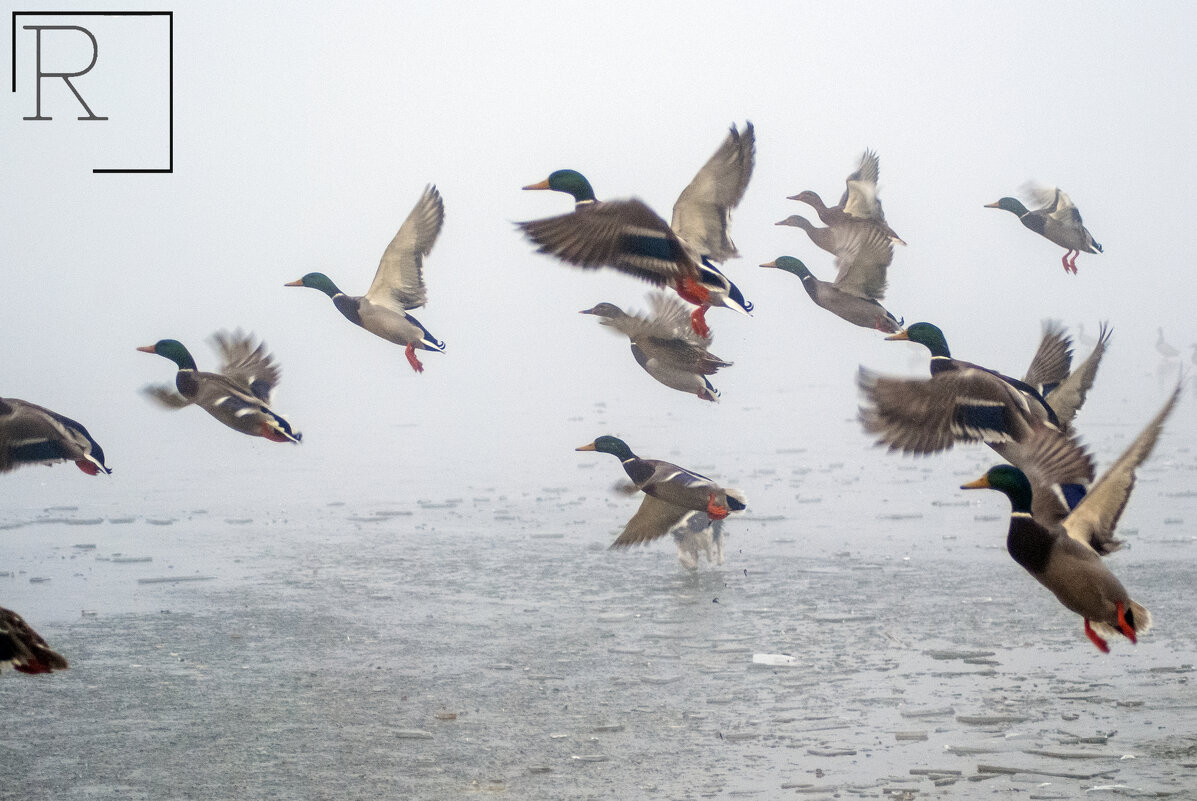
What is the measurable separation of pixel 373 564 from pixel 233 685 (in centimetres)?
241

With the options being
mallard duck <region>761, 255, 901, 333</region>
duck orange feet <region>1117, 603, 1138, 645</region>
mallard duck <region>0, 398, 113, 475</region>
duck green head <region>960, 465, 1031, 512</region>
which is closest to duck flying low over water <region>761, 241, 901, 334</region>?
mallard duck <region>761, 255, 901, 333</region>

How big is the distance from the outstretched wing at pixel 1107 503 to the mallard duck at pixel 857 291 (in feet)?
5.15

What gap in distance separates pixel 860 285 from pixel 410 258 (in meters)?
1.47

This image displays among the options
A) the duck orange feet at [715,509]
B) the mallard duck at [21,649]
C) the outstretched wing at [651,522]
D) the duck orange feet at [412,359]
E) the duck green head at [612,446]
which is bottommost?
the outstretched wing at [651,522]

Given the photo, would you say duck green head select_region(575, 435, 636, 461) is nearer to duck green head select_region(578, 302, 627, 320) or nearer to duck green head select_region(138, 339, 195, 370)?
duck green head select_region(578, 302, 627, 320)

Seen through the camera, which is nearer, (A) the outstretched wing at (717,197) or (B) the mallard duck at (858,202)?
(A) the outstretched wing at (717,197)

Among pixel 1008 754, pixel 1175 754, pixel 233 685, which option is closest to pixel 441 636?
pixel 233 685

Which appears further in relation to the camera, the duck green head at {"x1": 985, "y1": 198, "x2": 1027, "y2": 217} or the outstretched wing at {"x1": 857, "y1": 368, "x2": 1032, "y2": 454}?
the duck green head at {"x1": 985, "y1": 198, "x2": 1027, "y2": 217}

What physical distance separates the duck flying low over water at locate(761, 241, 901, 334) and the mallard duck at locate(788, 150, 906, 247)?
0.07 m

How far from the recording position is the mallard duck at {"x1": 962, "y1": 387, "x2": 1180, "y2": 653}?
8.87 ft

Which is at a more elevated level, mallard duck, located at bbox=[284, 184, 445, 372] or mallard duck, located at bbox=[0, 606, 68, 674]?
mallard duck, located at bbox=[284, 184, 445, 372]

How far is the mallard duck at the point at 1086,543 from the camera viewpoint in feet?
Answer: 8.87

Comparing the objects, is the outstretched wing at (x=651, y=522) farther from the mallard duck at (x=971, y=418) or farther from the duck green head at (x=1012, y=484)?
the duck green head at (x=1012, y=484)

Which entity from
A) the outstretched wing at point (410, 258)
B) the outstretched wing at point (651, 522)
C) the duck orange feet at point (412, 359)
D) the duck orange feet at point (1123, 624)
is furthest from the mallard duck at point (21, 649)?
the duck orange feet at point (1123, 624)
